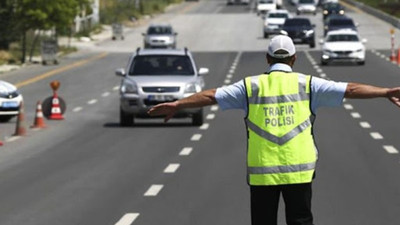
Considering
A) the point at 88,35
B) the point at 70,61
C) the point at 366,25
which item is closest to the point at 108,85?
the point at 70,61

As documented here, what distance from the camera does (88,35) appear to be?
80.1 meters

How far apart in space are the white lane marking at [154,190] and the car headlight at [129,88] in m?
10.6

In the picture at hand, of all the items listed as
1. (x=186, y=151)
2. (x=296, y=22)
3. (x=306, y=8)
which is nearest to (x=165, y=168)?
(x=186, y=151)

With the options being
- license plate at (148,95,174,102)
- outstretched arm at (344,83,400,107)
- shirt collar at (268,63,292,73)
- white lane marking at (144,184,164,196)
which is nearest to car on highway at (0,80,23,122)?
license plate at (148,95,174,102)

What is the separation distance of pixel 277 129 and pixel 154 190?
9191mm

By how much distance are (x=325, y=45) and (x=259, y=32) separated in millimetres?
32949

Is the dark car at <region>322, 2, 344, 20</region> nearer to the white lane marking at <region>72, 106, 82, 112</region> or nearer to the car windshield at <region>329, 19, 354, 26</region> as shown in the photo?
the car windshield at <region>329, 19, 354, 26</region>

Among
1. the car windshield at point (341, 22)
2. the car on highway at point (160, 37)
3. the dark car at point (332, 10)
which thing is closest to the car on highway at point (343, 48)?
the car windshield at point (341, 22)

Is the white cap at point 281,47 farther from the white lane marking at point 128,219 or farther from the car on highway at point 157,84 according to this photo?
the car on highway at point 157,84

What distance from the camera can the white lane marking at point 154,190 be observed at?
16.8 m

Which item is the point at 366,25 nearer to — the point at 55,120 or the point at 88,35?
the point at 88,35

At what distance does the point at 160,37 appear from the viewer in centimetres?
7206

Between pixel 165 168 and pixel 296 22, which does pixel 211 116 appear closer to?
pixel 165 168

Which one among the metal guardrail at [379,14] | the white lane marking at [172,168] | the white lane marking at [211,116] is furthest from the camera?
the metal guardrail at [379,14]
